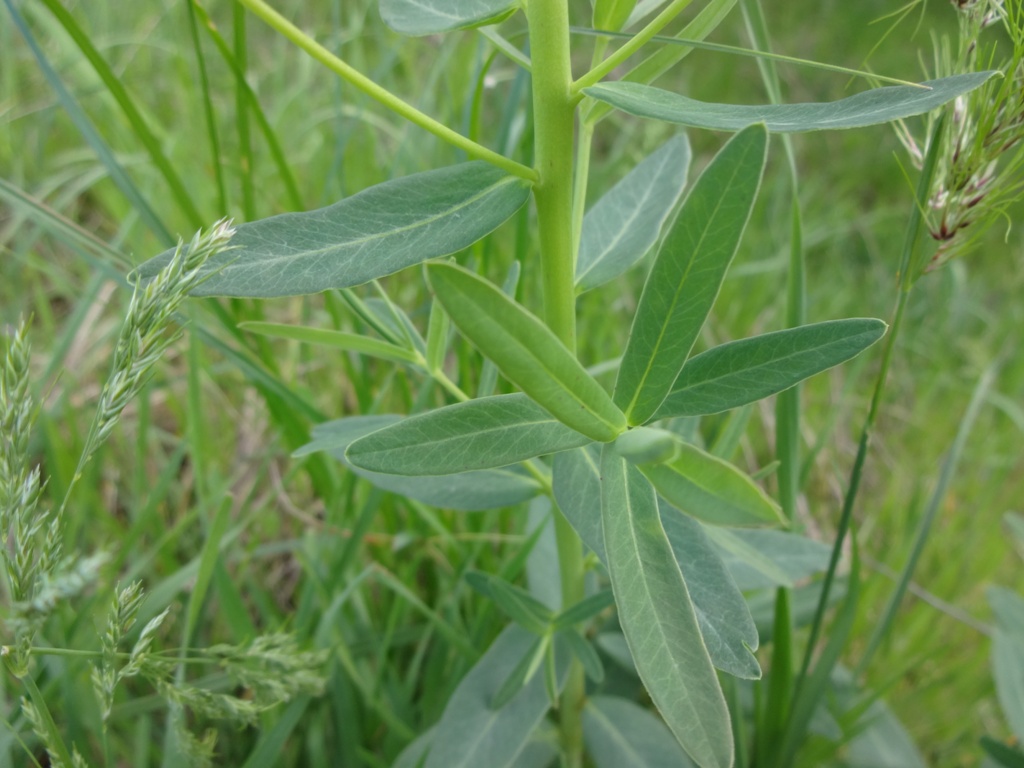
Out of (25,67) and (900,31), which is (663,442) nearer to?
(25,67)

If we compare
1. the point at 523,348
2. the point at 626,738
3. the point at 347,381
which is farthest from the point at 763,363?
the point at 347,381

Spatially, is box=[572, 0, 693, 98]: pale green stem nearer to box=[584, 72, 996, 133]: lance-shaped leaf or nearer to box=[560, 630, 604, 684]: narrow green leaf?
box=[584, 72, 996, 133]: lance-shaped leaf

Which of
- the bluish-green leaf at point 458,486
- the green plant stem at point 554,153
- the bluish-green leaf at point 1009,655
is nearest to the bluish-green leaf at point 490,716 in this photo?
the bluish-green leaf at point 458,486

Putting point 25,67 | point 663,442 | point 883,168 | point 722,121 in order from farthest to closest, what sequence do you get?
point 883,168
point 25,67
point 722,121
point 663,442

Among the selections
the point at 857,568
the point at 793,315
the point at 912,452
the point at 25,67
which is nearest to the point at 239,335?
the point at 793,315

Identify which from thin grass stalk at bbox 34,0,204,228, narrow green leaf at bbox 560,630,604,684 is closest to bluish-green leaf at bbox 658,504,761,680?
narrow green leaf at bbox 560,630,604,684

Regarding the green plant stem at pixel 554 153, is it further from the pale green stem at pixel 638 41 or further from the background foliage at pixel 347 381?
the background foliage at pixel 347 381

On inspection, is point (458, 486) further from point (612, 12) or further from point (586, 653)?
point (612, 12)
